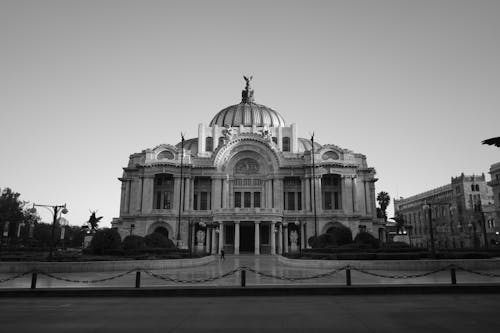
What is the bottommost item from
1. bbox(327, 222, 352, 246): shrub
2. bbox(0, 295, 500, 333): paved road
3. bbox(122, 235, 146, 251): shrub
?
bbox(0, 295, 500, 333): paved road

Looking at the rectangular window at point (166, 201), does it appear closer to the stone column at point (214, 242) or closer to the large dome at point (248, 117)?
the stone column at point (214, 242)

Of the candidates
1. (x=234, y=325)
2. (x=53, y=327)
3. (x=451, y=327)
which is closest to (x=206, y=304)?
(x=234, y=325)

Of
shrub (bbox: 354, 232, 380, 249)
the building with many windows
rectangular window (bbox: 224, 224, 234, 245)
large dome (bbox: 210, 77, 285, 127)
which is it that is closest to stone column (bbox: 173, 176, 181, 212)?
rectangular window (bbox: 224, 224, 234, 245)

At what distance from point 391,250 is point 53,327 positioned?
30.8 meters

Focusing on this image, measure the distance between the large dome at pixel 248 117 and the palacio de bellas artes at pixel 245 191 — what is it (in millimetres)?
11732

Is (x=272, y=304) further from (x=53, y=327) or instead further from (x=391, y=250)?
(x=391, y=250)

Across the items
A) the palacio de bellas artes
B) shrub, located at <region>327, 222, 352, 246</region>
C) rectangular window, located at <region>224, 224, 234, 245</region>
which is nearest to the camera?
shrub, located at <region>327, 222, 352, 246</region>

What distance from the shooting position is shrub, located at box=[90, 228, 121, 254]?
36.3 meters

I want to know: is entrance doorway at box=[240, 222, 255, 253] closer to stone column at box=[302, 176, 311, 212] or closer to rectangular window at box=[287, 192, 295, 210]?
rectangular window at box=[287, 192, 295, 210]

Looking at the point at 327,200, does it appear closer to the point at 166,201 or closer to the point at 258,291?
the point at 166,201

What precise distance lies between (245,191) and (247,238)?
845cm

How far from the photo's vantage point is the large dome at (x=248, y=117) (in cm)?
8181

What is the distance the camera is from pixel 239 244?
65.7 meters

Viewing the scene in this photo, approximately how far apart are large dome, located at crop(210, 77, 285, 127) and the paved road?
6695 centimetres
